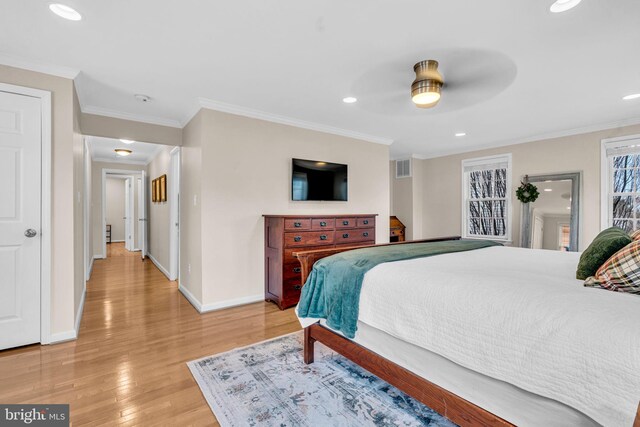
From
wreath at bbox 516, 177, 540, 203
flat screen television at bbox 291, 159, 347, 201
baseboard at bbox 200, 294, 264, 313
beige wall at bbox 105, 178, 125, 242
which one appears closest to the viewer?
baseboard at bbox 200, 294, 264, 313

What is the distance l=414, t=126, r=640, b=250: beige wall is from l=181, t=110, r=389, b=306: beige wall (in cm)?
316

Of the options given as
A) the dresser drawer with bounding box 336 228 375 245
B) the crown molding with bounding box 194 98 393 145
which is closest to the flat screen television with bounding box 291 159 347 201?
the crown molding with bounding box 194 98 393 145

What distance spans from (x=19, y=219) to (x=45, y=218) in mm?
161

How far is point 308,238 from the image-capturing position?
365cm

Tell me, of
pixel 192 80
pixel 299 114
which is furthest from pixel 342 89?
pixel 192 80

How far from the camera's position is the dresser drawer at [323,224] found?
3.70 m

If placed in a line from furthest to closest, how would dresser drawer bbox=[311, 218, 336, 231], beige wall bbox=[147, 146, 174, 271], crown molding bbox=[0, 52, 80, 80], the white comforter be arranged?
beige wall bbox=[147, 146, 174, 271]
dresser drawer bbox=[311, 218, 336, 231]
crown molding bbox=[0, 52, 80, 80]
the white comforter

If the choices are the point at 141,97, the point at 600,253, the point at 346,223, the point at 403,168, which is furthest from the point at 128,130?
the point at 403,168

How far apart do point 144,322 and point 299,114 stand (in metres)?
2.89

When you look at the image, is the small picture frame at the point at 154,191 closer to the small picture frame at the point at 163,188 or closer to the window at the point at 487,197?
the small picture frame at the point at 163,188

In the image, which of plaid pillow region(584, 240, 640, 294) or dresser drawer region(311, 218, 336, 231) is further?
dresser drawer region(311, 218, 336, 231)

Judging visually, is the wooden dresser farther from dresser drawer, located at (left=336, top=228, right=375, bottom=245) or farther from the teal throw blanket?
the teal throw blanket

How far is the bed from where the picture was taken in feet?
3.22

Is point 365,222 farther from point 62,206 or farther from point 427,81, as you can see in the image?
point 62,206
